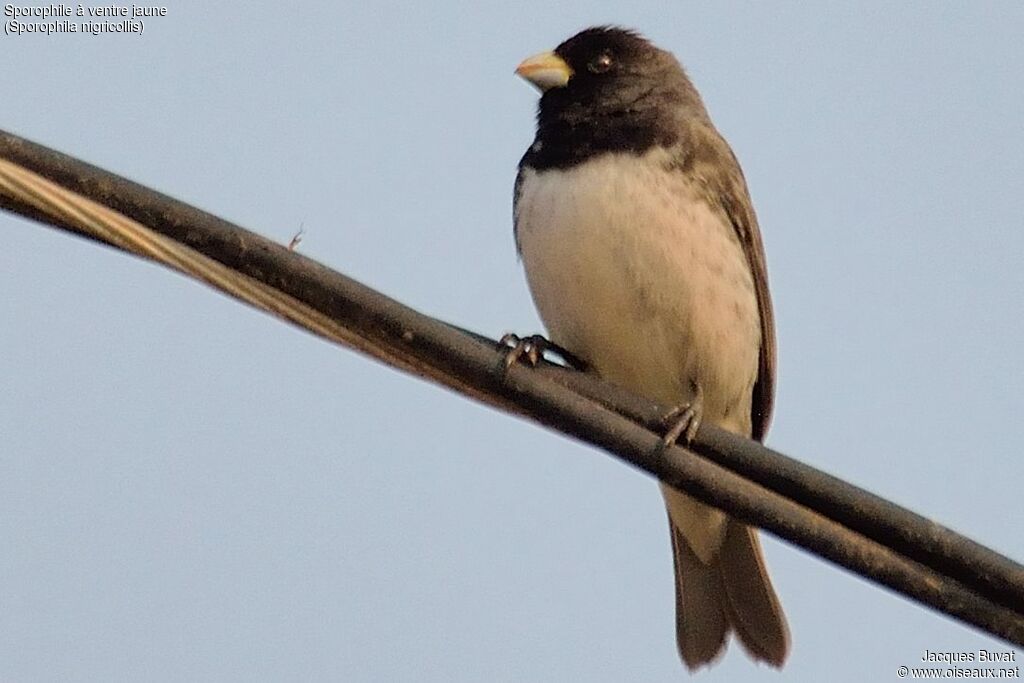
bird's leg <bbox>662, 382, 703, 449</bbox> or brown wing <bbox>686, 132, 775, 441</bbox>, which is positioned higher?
brown wing <bbox>686, 132, 775, 441</bbox>

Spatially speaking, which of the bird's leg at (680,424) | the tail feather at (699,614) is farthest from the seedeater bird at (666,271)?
the bird's leg at (680,424)

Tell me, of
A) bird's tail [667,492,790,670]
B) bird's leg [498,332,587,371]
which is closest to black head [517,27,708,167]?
bird's leg [498,332,587,371]

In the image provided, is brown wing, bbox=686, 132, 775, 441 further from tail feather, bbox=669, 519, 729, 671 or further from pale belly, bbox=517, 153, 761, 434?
tail feather, bbox=669, 519, 729, 671

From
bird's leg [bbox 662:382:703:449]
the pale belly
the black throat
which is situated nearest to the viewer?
bird's leg [bbox 662:382:703:449]

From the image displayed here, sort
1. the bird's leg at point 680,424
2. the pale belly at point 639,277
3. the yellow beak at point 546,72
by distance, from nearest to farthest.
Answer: the bird's leg at point 680,424, the pale belly at point 639,277, the yellow beak at point 546,72

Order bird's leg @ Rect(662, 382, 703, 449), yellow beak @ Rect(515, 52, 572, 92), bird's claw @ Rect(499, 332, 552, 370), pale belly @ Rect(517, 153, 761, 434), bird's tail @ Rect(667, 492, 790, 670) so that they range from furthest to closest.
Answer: yellow beak @ Rect(515, 52, 572, 92)
bird's tail @ Rect(667, 492, 790, 670)
pale belly @ Rect(517, 153, 761, 434)
bird's claw @ Rect(499, 332, 552, 370)
bird's leg @ Rect(662, 382, 703, 449)

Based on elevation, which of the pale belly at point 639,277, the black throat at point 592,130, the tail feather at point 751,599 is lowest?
the tail feather at point 751,599

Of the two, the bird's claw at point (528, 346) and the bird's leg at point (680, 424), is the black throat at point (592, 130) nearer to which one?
the bird's claw at point (528, 346)

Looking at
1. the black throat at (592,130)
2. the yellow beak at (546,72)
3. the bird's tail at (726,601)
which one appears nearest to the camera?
the black throat at (592,130)
